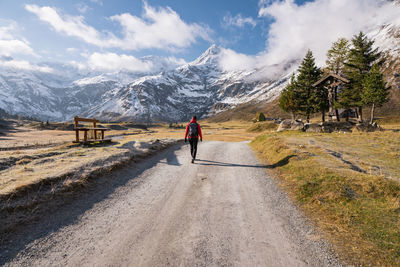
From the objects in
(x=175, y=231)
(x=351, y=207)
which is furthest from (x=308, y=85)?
(x=175, y=231)

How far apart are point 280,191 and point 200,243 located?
431 cm


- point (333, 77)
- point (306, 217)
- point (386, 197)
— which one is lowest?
point (306, 217)

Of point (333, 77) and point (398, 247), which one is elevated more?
point (333, 77)

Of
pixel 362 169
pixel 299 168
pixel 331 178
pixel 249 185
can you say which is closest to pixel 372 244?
pixel 331 178

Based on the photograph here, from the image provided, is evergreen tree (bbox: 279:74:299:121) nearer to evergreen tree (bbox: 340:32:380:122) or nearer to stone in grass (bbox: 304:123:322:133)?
evergreen tree (bbox: 340:32:380:122)

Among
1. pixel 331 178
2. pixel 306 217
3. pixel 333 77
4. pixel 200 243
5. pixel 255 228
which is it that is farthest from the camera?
pixel 333 77

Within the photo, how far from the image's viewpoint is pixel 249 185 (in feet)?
24.6

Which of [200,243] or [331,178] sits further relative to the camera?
[331,178]

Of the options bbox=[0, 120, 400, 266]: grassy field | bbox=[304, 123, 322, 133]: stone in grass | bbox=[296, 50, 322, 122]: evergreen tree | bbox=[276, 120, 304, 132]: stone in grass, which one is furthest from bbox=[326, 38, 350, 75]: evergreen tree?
bbox=[0, 120, 400, 266]: grassy field

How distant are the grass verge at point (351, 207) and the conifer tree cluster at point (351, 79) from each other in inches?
1114

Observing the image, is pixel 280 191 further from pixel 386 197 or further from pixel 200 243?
pixel 200 243

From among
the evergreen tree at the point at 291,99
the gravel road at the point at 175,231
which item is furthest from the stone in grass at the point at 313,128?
the gravel road at the point at 175,231

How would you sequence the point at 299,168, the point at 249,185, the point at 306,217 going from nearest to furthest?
the point at 306,217 → the point at 249,185 → the point at 299,168

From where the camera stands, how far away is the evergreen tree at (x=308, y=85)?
107ft
